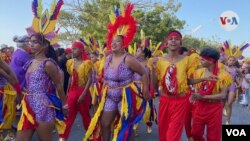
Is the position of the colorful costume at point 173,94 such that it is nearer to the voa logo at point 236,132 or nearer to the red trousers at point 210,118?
the red trousers at point 210,118

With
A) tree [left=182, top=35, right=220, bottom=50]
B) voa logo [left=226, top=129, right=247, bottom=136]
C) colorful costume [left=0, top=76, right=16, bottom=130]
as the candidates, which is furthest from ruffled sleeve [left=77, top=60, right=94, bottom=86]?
tree [left=182, top=35, right=220, bottom=50]

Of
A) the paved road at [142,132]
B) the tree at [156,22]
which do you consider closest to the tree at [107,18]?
the tree at [156,22]

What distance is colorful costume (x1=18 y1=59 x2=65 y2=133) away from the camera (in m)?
4.52

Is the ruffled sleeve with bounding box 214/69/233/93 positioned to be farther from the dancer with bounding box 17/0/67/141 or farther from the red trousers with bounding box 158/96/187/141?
the dancer with bounding box 17/0/67/141

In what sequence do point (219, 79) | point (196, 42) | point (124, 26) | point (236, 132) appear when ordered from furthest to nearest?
1. point (196, 42)
2. point (124, 26)
3. point (219, 79)
4. point (236, 132)

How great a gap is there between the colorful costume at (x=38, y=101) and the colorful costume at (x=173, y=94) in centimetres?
151

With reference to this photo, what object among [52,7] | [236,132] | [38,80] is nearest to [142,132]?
[52,7]

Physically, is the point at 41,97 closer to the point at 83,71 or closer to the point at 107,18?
the point at 83,71

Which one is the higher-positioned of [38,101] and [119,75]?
[119,75]

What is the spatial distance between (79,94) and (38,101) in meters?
2.17

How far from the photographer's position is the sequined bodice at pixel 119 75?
532 centimetres

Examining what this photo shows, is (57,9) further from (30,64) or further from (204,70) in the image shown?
(204,70)

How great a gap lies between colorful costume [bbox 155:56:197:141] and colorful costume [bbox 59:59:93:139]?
5.58 feet

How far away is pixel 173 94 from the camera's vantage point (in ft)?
17.4
